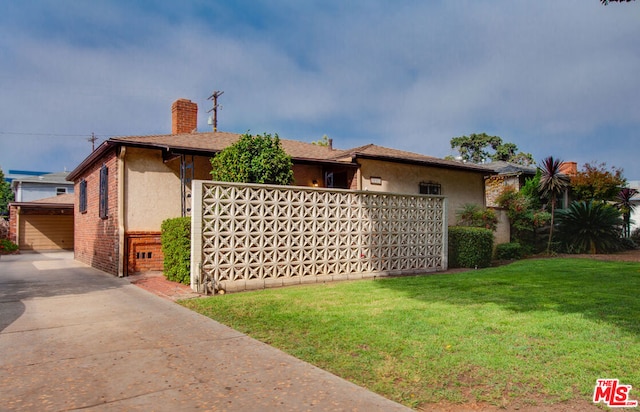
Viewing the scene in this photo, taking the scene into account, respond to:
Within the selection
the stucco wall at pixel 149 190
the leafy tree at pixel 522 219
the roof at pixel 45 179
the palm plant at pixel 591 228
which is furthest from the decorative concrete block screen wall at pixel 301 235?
the roof at pixel 45 179

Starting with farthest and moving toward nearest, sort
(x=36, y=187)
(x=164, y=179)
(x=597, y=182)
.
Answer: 1. (x=36, y=187)
2. (x=597, y=182)
3. (x=164, y=179)

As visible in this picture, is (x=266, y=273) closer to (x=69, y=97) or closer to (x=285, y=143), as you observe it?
(x=285, y=143)

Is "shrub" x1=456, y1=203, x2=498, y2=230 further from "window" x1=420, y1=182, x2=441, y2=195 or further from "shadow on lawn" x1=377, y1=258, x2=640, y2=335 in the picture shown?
"shadow on lawn" x1=377, y1=258, x2=640, y2=335

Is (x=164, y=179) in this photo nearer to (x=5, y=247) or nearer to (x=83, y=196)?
(x=83, y=196)

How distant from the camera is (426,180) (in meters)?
16.5

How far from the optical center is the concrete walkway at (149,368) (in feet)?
11.0

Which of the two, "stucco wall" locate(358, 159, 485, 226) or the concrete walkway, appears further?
"stucco wall" locate(358, 159, 485, 226)

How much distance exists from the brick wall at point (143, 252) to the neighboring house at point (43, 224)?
56.0ft

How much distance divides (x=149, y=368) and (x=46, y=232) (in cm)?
2890

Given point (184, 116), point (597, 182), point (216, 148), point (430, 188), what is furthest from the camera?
point (597, 182)

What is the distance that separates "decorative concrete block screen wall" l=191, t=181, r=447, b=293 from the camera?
891cm

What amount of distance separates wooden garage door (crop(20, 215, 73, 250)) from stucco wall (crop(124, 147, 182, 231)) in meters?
20.3

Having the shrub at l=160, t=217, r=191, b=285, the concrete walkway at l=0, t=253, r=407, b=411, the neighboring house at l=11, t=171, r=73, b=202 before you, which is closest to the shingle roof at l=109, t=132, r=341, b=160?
the shrub at l=160, t=217, r=191, b=285

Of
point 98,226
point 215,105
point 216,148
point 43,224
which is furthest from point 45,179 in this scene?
point 216,148
